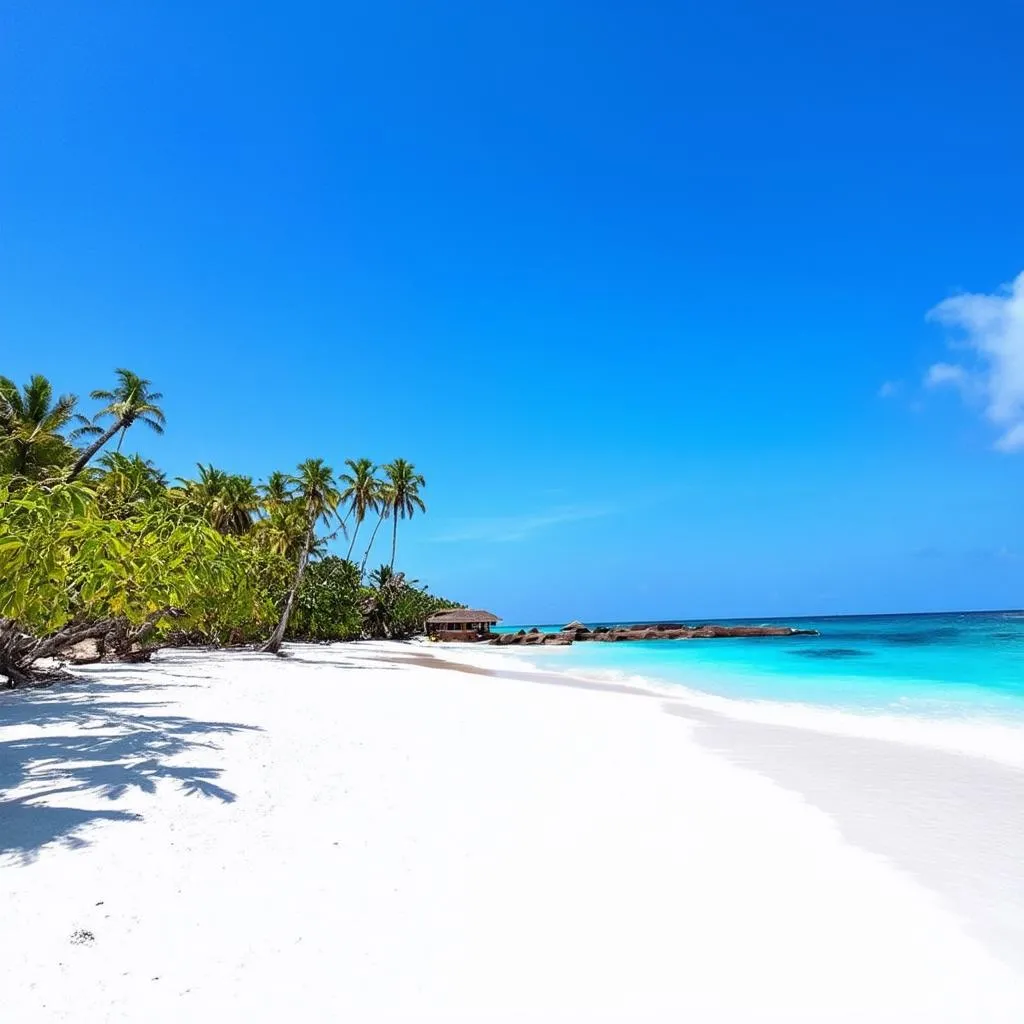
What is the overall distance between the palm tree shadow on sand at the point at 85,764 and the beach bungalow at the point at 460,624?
167 ft

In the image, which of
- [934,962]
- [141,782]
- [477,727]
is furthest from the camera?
[477,727]

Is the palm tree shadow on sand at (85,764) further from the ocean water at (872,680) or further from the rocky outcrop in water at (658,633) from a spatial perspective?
the rocky outcrop in water at (658,633)

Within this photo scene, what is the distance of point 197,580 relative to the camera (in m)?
11.9

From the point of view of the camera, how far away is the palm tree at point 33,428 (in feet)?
94.3

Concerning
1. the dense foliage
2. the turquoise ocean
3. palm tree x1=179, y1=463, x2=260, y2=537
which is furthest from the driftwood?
palm tree x1=179, y1=463, x2=260, y2=537

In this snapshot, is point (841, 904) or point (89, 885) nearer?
point (89, 885)

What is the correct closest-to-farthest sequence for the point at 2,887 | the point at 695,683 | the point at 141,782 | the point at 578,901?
the point at 2,887 → the point at 578,901 → the point at 141,782 → the point at 695,683

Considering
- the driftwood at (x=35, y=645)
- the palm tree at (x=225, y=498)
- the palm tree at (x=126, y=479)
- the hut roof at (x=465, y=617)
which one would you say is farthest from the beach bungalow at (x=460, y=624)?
the driftwood at (x=35, y=645)

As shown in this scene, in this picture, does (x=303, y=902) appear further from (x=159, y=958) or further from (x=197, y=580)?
(x=197, y=580)

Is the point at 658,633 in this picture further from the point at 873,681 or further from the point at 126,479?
the point at 126,479

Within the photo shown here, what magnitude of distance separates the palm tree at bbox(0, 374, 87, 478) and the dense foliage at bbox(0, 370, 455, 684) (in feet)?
0.27

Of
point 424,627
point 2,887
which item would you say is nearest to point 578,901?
point 2,887

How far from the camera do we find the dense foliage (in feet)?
25.2

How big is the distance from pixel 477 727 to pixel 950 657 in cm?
3598
